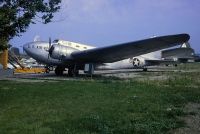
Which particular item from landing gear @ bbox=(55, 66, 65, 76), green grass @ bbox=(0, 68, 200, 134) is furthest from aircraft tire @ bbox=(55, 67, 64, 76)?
green grass @ bbox=(0, 68, 200, 134)

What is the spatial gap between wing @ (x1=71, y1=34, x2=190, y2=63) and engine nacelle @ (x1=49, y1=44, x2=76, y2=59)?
43cm

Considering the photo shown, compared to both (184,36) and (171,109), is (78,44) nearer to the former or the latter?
(184,36)

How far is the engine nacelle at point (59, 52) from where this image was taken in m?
26.2

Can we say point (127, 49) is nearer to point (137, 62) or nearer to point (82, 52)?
point (82, 52)

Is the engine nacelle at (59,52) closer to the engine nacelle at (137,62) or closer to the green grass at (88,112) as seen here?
the engine nacelle at (137,62)

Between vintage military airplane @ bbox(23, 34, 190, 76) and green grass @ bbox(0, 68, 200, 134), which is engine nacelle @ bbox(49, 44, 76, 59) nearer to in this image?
vintage military airplane @ bbox(23, 34, 190, 76)

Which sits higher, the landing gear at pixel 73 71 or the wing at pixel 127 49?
the wing at pixel 127 49

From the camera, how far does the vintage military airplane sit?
78.8ft

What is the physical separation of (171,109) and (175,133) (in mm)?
2836

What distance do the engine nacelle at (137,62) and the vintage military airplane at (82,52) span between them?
16.1 ft

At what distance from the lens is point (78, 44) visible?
28.6m

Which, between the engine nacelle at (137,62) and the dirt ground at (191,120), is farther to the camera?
the engine nacelle at (137,62)

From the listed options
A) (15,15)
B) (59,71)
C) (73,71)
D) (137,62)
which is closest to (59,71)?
(59,71)

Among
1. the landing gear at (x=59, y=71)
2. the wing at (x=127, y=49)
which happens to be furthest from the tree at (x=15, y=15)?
the landing gear at (x=59, y=71)
